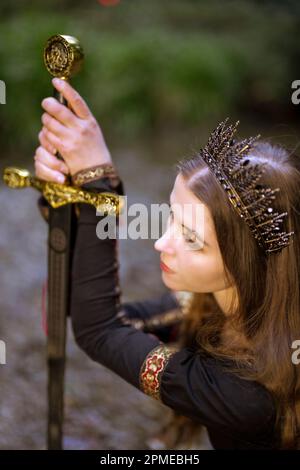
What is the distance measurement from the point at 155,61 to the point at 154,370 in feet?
23.3

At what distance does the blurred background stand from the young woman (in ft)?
0.67

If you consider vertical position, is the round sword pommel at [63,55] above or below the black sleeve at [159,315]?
above

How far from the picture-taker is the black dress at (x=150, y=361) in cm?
136

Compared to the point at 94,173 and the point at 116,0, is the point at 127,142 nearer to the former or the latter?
the point at 116,0

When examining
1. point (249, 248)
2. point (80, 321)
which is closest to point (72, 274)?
point (80, 321)

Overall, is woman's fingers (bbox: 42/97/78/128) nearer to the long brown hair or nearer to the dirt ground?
the long brown hair

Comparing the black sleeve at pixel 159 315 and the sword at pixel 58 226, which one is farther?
the black sleeve at pixel 159 315

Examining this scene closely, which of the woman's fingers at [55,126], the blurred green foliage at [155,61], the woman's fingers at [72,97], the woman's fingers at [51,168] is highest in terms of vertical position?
the blurred green foliage at [155,61]

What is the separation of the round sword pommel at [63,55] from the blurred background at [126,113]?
0.35m

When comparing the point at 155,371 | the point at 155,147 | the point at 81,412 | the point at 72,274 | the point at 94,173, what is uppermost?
the point at 155,147

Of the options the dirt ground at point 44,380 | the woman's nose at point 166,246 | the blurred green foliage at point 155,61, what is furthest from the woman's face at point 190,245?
the blurred green foliage at point 155,61

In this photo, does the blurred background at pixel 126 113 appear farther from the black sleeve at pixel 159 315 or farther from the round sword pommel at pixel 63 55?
the black sleeve at pixel 159 315

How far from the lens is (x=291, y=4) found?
949 cm
